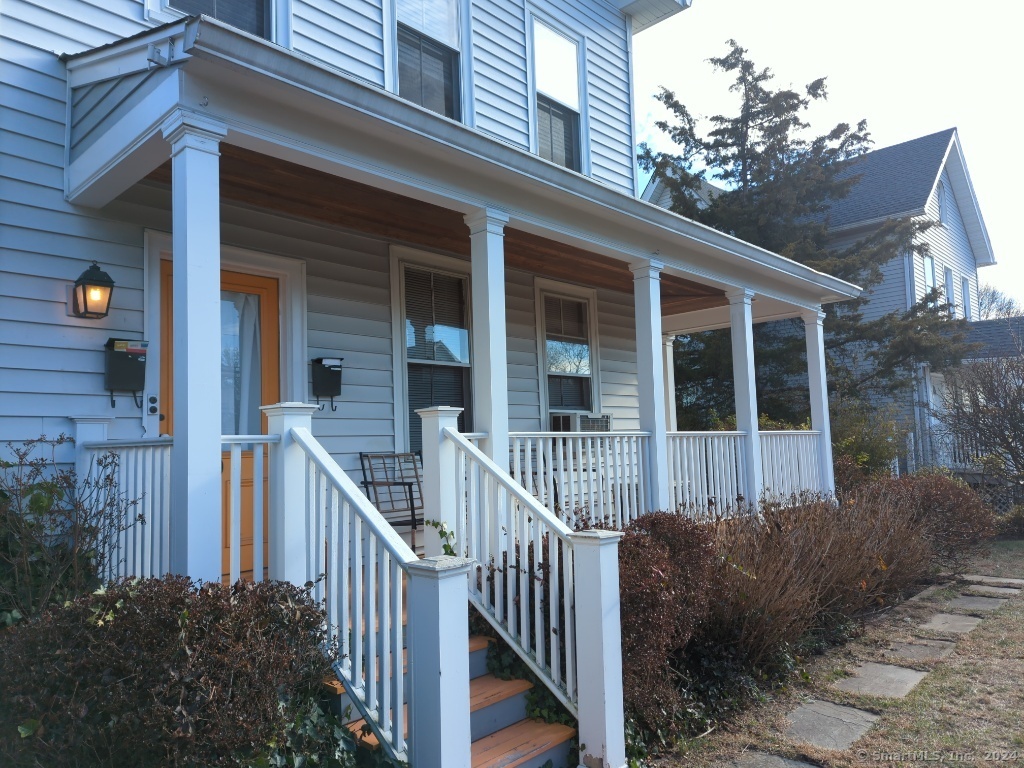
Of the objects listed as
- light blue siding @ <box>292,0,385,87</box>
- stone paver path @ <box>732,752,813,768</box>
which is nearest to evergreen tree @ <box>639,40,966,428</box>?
light blue siding @ <box>292,0,385,87</box>

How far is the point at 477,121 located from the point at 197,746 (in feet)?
21.2

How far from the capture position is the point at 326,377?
19.4ft

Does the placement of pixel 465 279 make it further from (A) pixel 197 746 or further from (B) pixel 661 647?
(A) pixel 197 746

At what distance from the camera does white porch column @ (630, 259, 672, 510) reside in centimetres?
659

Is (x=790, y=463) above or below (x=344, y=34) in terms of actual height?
below

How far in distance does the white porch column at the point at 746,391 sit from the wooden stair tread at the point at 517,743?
458 cm

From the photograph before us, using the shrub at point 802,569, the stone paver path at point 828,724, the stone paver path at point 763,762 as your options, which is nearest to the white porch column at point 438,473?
the shrub at point 802,569

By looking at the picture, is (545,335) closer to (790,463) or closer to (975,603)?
(790,463)

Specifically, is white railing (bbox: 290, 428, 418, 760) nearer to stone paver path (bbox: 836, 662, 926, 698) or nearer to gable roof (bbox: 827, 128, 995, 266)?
stone paver path (bbox: 836, 662, 926, 698)

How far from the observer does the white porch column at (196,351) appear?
3439 mm

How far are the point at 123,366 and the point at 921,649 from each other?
6.07 metres

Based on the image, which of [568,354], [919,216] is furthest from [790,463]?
[919,216]

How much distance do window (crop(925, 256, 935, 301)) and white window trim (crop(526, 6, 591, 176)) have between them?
13712 mm

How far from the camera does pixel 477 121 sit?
24.8 feet
